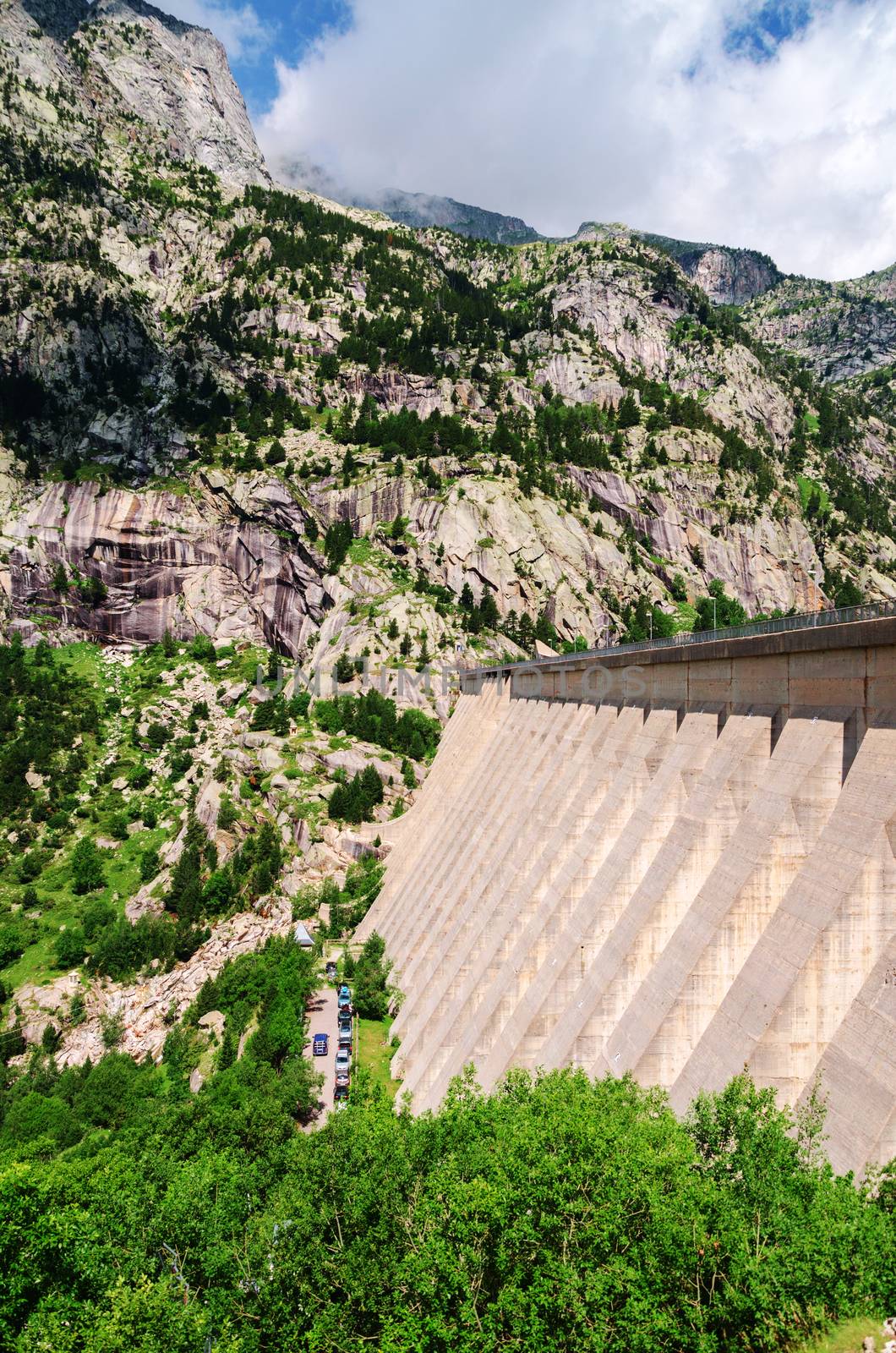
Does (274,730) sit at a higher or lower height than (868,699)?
lower

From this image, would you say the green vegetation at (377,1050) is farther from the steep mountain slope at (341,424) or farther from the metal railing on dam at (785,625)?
the steep mountain slope at (341,424)

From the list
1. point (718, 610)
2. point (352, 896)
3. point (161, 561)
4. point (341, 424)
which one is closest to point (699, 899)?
point (352, 896)

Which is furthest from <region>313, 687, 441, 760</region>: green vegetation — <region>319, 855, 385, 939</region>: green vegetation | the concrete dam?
the concrete dam

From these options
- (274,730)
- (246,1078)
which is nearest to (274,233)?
(274,730)

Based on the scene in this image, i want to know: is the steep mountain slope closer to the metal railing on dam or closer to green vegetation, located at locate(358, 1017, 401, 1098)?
green vegetation, located at locate(358, 1017, 401, 1098)

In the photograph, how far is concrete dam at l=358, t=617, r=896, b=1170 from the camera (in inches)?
547

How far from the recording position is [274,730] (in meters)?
71.9

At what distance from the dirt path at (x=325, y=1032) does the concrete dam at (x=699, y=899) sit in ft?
13.2

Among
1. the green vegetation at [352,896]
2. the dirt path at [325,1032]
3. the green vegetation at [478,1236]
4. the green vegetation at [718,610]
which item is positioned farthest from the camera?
the green vegetation at [718,610]

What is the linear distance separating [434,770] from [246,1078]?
119 ft

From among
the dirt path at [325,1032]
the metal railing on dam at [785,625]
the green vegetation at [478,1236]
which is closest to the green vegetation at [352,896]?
the dirt path at [325,1032]

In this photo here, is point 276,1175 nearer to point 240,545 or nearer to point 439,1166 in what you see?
point 439,1166

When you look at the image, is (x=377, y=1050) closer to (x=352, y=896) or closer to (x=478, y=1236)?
(x=352, y=896)

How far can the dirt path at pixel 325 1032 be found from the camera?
102 ft
